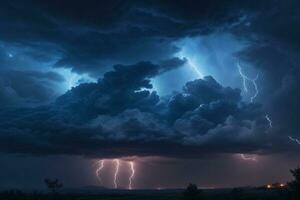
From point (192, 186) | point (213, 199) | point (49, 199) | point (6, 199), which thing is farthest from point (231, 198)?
point (6, 199)

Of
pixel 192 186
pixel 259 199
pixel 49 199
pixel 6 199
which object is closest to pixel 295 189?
pixel 192 186

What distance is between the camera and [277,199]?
159 meters

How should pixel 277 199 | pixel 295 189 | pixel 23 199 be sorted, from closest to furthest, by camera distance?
pixel 295 189, pixel 277 199, pixel 23 199

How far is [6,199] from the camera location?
199500 mm

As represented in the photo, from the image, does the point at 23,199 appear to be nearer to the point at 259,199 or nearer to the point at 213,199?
the point at 213,199

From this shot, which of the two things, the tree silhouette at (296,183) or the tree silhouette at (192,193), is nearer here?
the tree silhouette at (296,183)

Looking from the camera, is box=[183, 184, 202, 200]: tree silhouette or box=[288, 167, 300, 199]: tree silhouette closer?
box=[288, 167, 300, 199]: tree silhouette

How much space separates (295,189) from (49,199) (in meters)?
115

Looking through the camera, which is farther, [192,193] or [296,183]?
[192,193]

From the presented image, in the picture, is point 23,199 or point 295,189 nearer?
point 295,189

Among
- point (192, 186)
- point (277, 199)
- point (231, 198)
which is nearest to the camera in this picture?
point (192, 186)

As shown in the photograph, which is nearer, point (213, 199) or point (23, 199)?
point (213, 199)

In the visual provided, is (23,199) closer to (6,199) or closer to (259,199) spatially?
(6,199)

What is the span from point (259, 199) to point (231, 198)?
40.2ft
